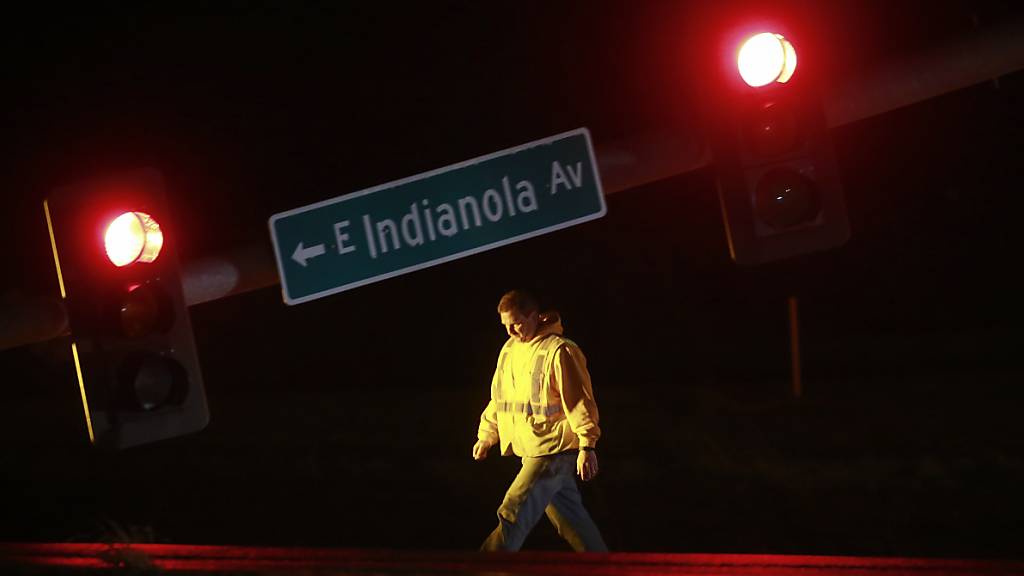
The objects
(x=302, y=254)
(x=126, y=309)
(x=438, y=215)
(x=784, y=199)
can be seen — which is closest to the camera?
(x=126, y=309)

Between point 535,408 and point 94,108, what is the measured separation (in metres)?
13.4

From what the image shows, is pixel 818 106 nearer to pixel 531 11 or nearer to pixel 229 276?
pixel 229 276

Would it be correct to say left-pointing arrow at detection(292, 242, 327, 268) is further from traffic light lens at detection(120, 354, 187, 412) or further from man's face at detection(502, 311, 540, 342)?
man's face at detection(502, 311, 540, 342)

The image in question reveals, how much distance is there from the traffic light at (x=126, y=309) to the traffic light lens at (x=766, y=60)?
94.2 inches


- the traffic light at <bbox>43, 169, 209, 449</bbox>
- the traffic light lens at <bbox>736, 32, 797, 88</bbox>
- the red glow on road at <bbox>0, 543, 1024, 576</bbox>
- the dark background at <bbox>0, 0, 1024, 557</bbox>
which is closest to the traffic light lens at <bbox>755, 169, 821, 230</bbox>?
the traffic light lens at <bbox>736, 32, 797, 88</bbox>

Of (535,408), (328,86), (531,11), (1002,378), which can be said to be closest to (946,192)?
(1002,378)

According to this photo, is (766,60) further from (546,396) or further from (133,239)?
(133,239)

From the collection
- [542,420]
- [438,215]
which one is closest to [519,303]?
[542,420]

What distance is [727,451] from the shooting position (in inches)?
430

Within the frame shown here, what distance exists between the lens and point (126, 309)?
4.65 m

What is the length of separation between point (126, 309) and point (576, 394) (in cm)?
277

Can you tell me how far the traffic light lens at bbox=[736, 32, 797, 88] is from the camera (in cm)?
502

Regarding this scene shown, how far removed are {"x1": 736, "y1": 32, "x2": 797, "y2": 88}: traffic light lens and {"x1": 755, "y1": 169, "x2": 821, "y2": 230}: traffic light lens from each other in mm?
390

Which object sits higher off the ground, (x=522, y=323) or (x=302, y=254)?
(x=302, y=254)
